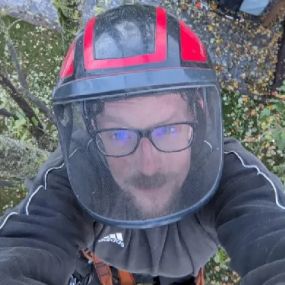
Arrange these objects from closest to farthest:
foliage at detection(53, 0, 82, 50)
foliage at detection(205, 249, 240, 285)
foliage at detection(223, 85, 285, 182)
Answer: foliage at detection(53, 0, 82, 50)
foliage at detection(205, 249, 240, 285)
foliage at detection(223, 85, 285, 182)

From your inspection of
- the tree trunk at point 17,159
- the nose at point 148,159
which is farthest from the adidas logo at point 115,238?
the tree trunk at point 17,159

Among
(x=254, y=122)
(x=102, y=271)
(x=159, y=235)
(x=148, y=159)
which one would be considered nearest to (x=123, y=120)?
(x=148, y=159)

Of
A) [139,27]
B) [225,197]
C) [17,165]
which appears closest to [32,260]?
[225,197]

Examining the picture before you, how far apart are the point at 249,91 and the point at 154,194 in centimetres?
314

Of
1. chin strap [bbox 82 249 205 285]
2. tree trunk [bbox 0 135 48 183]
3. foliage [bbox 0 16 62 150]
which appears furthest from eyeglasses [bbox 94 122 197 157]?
foliage [bbox 0 16 62 150]

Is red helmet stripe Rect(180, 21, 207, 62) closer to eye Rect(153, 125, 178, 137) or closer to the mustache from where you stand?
eye Rect(153, 125, 178, 137)

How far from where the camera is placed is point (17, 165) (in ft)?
10.6

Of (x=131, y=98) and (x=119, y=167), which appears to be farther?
(x=119, y=167)

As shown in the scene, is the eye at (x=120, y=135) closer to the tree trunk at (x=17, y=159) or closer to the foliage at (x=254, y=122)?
the tree trunk at (x=17, y=159)

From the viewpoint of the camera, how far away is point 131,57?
191cm

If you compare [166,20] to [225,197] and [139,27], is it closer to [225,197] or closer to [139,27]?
[139,27]

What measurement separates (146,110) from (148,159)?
19 cm

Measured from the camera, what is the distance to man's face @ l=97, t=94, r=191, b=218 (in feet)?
6.29

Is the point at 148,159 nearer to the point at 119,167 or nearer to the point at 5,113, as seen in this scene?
the point at 119,167
